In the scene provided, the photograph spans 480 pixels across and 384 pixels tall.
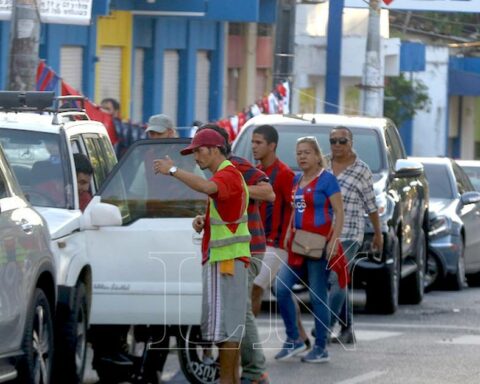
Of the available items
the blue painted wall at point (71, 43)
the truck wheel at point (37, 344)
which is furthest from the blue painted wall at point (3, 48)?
the truck wheel at point (37, 344)

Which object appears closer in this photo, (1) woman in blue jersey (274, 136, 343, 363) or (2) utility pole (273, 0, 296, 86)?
(1) woman in blue jersey (274, 136, 343, 363)

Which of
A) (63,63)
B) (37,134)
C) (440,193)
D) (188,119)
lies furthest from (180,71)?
(37,134)

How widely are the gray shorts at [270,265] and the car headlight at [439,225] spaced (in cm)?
789

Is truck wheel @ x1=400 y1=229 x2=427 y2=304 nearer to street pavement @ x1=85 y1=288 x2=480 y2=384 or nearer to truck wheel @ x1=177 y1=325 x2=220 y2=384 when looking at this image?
street pavement @ x1=85 y1=288 x2=480 y2=384

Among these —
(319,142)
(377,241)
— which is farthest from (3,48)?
(377,241)

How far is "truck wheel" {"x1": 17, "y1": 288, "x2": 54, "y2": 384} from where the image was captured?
9.12 m

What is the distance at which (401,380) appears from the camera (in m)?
11.6

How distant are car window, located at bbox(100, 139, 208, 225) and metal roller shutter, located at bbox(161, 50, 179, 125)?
19.0 m

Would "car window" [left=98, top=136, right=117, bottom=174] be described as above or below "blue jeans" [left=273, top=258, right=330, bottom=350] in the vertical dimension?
above

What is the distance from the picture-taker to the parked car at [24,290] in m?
8.84

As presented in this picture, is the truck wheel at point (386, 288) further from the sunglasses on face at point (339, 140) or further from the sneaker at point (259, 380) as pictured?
the sneaker at point (259, 380)

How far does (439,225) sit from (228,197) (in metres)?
10.8

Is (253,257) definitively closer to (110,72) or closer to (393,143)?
(393,143)

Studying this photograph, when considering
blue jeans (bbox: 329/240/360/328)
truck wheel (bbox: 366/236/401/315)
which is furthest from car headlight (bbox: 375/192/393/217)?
blue jeans (bbox: 329/240/360/328)
